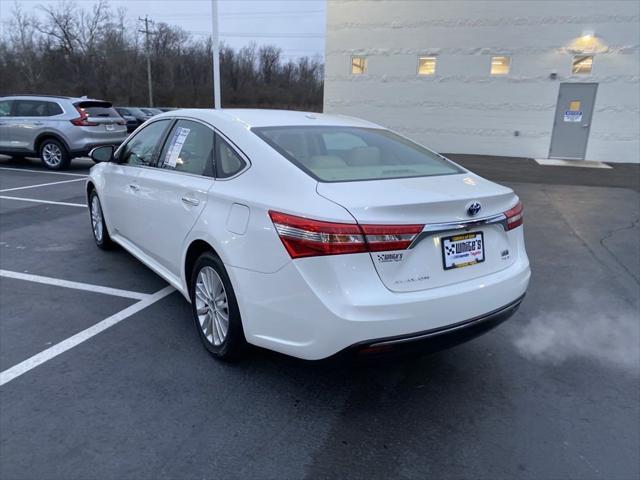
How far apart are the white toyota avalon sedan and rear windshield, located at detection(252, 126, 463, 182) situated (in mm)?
15

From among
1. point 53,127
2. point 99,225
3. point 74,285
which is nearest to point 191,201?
point 74,285

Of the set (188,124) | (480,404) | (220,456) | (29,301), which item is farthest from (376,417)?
(29,301)

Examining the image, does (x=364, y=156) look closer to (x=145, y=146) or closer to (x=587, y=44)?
(x=145, y=146)

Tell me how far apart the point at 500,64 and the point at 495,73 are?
33cm

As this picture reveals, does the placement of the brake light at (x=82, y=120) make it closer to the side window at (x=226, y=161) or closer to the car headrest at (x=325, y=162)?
the side window at (x=226, y=161)

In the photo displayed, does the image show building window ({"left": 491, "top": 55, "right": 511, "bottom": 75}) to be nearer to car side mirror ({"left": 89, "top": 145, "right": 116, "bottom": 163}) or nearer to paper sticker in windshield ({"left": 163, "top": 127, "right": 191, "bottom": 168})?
car side mirror ({"left": 89, "top": 145, "right": 116, "bottom": 163})

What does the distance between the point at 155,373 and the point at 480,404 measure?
1977 mm

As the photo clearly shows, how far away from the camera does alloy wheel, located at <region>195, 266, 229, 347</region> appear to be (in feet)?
10.0

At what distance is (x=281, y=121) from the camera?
11.1ft

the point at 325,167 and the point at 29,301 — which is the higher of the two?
the point at 325,167

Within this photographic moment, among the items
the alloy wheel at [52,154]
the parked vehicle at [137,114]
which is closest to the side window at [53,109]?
the alloy wheel at [52,154]

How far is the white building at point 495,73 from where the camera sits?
15992mm

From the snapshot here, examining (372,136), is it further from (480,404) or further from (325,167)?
(480,404)

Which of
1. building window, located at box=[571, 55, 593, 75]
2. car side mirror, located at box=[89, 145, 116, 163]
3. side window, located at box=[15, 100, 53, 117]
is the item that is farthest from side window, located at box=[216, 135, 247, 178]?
building window, located at box=[571, 55, 593, 75]
